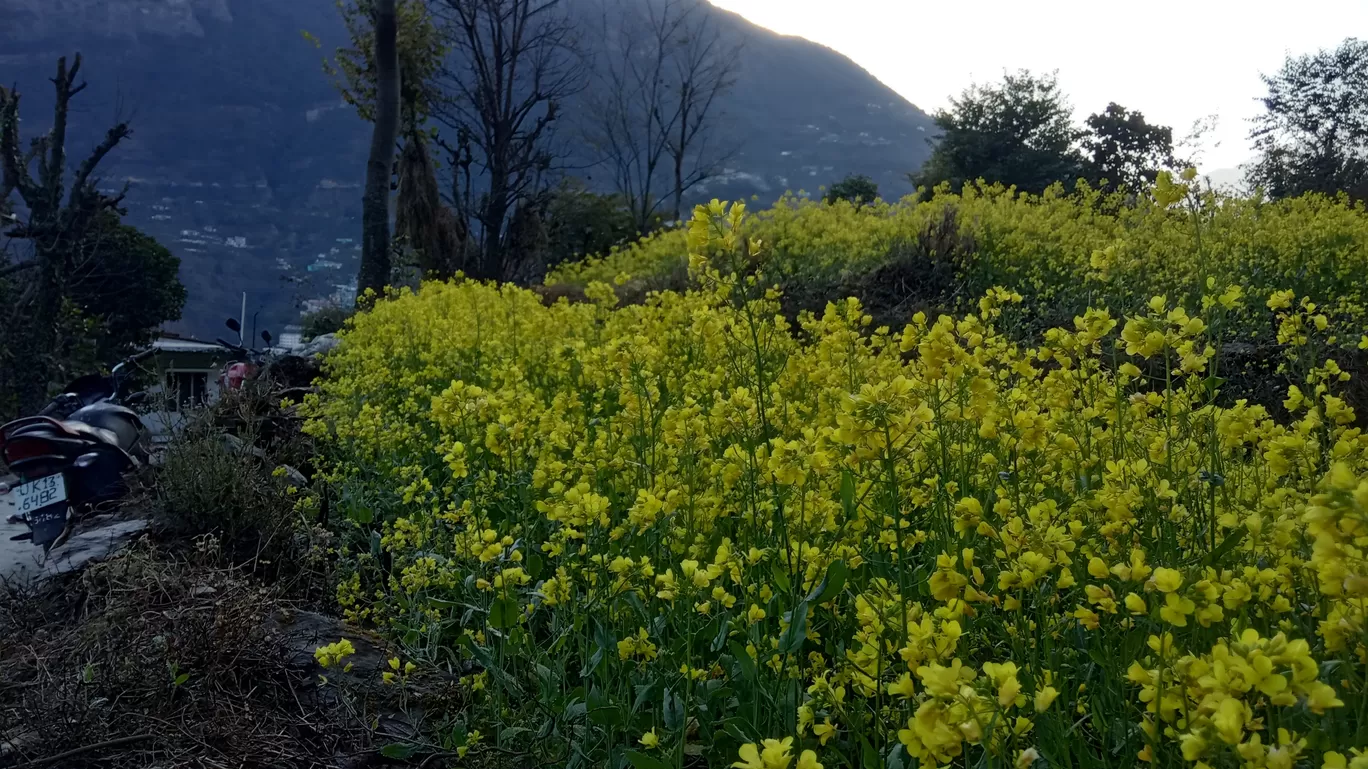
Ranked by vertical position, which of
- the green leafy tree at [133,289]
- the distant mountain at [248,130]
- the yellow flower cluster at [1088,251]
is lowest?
the green leafy tree at [133,289]

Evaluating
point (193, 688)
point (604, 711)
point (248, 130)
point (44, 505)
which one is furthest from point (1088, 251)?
point (248, 130)

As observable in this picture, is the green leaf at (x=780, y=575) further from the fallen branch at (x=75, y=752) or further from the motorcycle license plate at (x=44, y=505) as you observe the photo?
the motorcycle license plate at (x=44, y=505)

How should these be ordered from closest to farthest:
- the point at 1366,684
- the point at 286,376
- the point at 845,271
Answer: the point at 1366,684
the point at 286,376
the point at 845,271

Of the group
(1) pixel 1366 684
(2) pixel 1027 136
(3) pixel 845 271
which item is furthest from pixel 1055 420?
(2) pixel 1027 136

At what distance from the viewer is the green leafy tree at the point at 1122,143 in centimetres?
2409

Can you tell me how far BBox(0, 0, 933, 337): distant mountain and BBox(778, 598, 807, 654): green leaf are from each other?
90349 millimetres

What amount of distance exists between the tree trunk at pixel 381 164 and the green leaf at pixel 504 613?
342 inches

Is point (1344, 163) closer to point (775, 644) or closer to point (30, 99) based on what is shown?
point (775, 644)

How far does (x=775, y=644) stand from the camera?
186 cm

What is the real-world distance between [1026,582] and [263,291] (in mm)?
105061

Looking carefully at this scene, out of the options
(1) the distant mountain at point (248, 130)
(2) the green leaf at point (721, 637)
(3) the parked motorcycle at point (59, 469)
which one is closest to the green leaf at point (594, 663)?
(2) the green leaf at point (721, 637)

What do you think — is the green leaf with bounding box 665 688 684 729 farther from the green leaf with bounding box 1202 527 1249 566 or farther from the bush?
the bush

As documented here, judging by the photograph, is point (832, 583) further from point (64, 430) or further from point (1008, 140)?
point (1008, 140)

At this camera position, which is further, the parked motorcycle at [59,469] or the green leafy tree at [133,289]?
the green leafy tree at [133,289]
